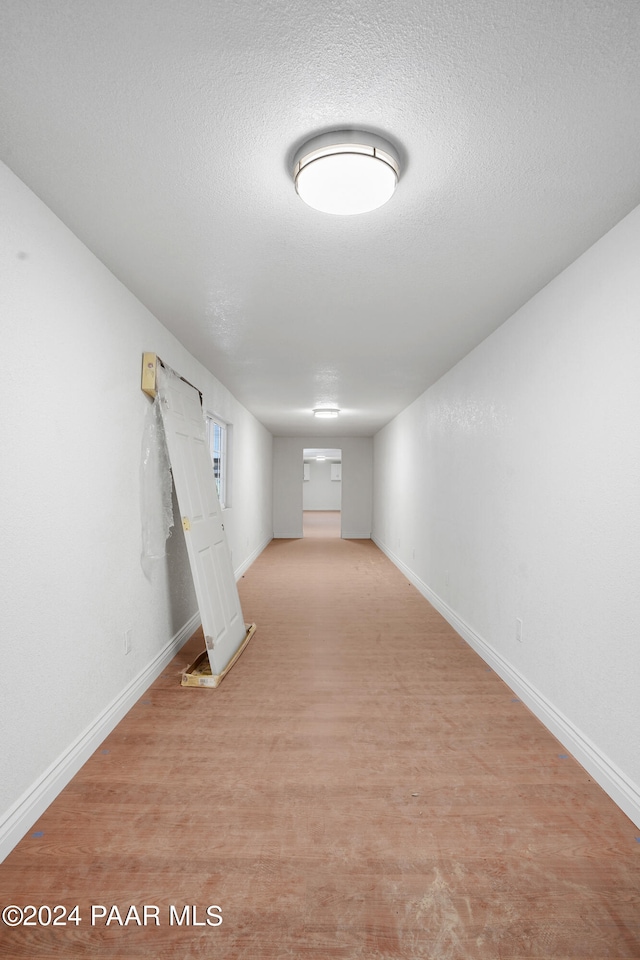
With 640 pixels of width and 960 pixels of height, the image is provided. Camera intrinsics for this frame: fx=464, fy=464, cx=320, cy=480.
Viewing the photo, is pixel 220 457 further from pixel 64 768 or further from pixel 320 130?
pixel 320 130

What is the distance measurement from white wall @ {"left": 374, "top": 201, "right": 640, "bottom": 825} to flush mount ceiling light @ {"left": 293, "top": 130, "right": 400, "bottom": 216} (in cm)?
105

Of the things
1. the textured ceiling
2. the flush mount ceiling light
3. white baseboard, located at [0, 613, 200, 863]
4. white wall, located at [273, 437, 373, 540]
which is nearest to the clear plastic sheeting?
white baseboard, located at [0, 613, 200, 863]

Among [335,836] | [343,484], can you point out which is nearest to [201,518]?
[335,836]

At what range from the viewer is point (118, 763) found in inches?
83.1

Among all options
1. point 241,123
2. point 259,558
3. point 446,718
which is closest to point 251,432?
point 259,558

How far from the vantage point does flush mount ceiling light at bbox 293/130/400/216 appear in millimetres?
1444

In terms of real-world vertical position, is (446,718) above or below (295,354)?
below

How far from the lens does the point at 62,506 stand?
1.93 m

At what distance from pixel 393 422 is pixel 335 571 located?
259cm

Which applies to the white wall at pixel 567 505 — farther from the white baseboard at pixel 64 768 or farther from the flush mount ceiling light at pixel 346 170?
the white baseboard at pixel 64 768

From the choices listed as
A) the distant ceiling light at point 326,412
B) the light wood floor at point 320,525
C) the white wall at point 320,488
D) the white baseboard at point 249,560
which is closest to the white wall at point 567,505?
the distant ceiling light at point 326,412

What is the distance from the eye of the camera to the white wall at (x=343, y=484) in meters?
10.2

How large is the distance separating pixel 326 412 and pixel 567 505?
4741 mm

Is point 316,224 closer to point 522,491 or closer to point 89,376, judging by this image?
point 89,376
